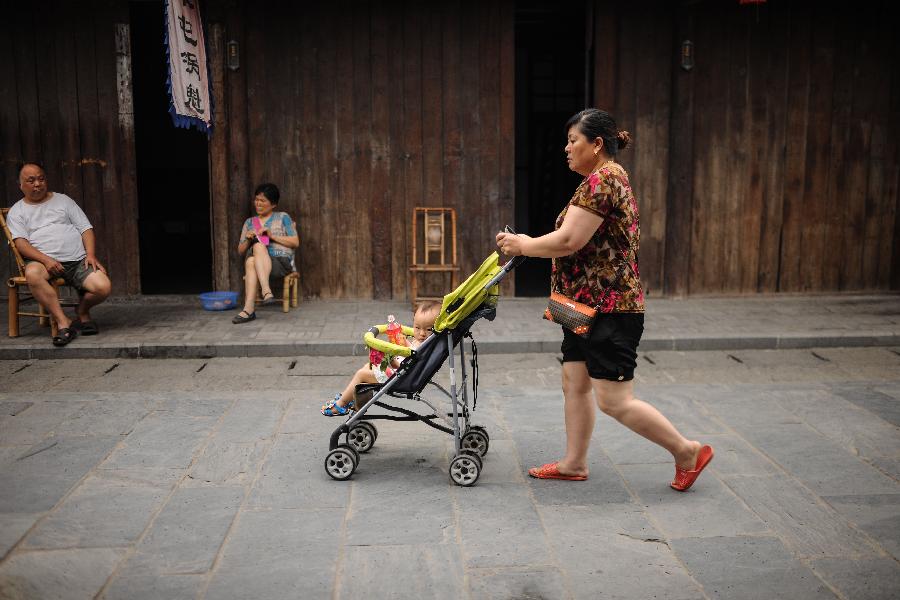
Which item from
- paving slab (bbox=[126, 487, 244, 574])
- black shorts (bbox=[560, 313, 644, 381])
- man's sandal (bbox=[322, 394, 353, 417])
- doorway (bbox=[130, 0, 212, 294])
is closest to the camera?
paving slab (bbox=[126, 487, 244, 574])

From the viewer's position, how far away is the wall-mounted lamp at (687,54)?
9250 millimetres

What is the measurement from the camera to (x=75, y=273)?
25.6 ft

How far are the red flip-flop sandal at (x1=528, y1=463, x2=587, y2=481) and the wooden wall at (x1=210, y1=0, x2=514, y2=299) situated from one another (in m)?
5.28

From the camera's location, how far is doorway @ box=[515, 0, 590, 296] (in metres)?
12.4

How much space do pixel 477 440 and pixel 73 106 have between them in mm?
6855

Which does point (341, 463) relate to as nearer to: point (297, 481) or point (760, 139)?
point (297, 481)

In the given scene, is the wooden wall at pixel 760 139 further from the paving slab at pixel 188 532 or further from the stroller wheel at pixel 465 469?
the paving slab at pixel 188 532

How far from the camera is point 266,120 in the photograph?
365 inches

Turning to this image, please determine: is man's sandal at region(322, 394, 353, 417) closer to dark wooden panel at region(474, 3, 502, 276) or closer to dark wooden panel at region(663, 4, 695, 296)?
dark wooden panel at region(474, 3, 502, 276)

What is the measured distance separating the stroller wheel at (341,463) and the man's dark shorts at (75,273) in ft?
14.8

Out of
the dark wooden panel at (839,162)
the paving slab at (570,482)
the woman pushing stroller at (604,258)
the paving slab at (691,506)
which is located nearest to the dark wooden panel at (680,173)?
the dark wooden panel at (839,162)

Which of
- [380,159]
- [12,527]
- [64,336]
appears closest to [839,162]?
[380,159]

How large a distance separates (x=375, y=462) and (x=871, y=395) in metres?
3.63

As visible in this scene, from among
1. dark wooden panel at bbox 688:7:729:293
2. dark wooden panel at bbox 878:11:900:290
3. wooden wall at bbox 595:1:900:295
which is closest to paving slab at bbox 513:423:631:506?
wooden wall at bbox 595:1:900:295
